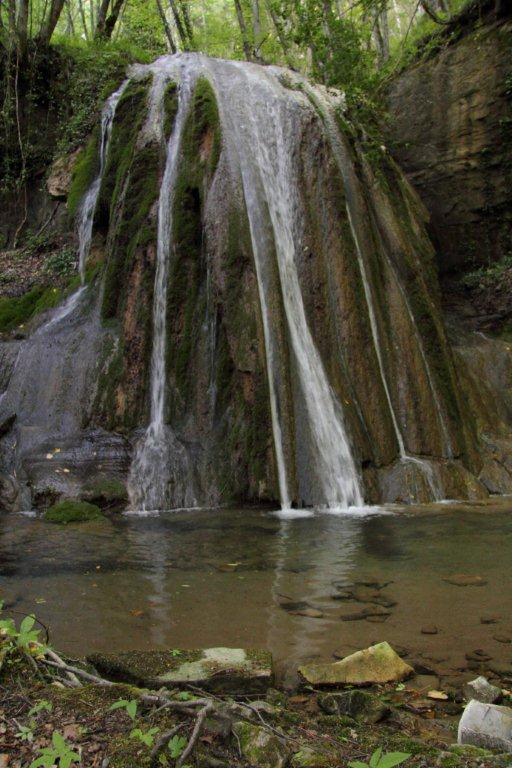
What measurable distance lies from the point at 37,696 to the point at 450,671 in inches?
81.8

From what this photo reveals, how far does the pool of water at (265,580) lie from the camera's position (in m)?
3.76

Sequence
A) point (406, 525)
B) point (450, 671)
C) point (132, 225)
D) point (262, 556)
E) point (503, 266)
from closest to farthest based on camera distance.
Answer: point (450, 671)
point (262, 556)
point (406, 525)
point (132, 225)
point (503, 266)

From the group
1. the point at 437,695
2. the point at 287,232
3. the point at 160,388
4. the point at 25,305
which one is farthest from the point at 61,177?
the point at 437,695

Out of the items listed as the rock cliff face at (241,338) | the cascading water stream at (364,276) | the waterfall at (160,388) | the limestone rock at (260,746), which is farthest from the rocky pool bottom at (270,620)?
the cascading water stream at (364,276)

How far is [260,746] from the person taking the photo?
6.45 ft

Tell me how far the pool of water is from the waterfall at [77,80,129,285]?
19.6 feet

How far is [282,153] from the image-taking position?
421 inches

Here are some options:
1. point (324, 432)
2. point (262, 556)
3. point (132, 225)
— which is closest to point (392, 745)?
point (262, 556)

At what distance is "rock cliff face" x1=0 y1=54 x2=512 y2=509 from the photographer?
8492 millimetres

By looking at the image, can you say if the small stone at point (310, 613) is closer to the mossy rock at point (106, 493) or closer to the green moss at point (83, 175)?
the mossy rock at point (106, 493)

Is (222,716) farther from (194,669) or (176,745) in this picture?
(194,669)

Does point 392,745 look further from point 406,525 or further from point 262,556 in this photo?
point 406,525

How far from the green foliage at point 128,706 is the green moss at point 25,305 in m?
9.98

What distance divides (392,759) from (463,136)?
14430 millimetres
